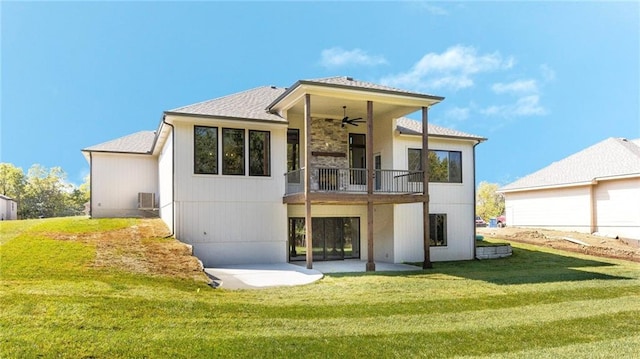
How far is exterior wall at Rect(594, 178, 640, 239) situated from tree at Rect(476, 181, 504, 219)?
28186mm

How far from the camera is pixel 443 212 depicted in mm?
16234

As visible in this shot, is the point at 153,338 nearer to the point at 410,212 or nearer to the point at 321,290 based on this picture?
the point at 321,290

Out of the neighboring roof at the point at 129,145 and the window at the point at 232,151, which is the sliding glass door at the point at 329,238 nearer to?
the window at the point at 232,151

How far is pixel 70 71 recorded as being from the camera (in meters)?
25.4

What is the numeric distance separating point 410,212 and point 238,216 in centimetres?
640

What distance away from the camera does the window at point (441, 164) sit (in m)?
15.9

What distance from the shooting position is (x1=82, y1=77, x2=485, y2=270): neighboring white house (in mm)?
13227

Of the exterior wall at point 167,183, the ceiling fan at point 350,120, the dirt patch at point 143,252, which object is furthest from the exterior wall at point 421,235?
the exterior wall at point 167,183

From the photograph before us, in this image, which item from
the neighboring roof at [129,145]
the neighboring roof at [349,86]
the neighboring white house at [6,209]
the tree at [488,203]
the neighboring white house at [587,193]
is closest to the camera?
the neighboring roof at [349,86]

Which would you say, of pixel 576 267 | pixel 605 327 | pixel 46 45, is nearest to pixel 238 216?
pixel 605 327

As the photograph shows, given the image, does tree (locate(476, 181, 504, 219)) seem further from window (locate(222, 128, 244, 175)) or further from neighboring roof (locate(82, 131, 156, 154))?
window (locate(222, 128, 244, 175))

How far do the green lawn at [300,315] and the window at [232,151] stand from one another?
15.9 feet

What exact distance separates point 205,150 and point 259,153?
1815mm

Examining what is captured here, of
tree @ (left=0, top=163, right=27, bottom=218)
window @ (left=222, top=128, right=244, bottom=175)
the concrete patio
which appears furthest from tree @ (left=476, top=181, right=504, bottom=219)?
tree @ (left=0, top=163, right=27, bottom=218)
